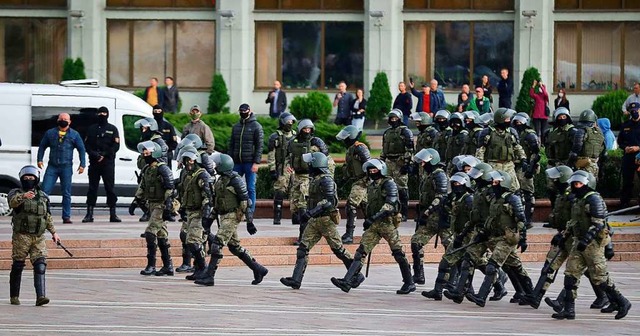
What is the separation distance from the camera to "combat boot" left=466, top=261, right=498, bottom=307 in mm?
21969

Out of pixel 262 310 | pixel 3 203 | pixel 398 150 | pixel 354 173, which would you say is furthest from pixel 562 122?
pixel 3 203

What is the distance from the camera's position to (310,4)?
48.2 metres

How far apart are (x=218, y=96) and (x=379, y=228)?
951 inches

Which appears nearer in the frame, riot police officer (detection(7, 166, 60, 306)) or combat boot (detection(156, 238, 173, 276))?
riot police officer (detection(7, 166, 60, 306))


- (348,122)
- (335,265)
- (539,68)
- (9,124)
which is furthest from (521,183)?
(539,68)

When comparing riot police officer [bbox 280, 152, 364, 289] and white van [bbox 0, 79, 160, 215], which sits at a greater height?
white van [bbox 0, 79, 160, 215]

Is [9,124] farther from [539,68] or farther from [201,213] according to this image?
[539,68]

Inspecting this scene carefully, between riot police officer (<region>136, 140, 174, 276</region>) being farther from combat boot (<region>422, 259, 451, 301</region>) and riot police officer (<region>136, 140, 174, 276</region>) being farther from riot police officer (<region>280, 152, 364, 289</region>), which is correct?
combat boot (<region>422, 259, 451, 301</region>)

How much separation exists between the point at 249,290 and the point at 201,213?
4.51 ft

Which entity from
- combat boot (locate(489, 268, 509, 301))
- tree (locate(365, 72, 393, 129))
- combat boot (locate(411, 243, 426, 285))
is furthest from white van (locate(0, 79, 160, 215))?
tree (locate(365, 72, 393, 129))

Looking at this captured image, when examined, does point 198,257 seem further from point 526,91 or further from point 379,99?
point 526,91

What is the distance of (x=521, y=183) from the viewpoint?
28125 millimetres

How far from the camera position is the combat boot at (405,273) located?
76.3 feet

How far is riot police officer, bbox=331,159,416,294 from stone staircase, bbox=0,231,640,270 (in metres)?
2.88
